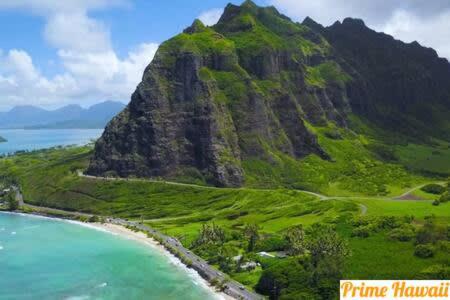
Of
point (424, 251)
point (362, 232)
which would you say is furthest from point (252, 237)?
point (424, 251)

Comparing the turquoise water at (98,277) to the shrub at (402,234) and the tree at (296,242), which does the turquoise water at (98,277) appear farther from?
the shrub at (402,234)

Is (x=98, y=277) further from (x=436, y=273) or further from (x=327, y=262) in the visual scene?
(x=436, y=273)

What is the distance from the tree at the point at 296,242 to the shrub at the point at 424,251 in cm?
3393

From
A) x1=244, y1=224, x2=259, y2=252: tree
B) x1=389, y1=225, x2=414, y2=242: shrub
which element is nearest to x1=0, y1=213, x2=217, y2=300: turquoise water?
x1=244, y1=224, x2=259, y2=252: tree

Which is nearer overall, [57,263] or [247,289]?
[247,289]

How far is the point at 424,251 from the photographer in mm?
150625

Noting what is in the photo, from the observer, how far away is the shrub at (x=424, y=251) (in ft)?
490

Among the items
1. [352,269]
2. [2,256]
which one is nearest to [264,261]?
[352,269]

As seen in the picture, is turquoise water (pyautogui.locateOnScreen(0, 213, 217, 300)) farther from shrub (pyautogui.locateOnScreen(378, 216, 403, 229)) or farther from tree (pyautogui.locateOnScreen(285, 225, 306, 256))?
shrub (pyautogui.locateOnScreen(378, 216, 403, 229))

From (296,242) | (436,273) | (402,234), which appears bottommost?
(436,273)

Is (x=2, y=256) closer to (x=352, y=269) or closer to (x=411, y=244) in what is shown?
(x=352, y=269)

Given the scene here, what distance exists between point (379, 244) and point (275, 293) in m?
49.6

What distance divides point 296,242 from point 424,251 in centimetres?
3947

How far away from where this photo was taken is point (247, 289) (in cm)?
14600
